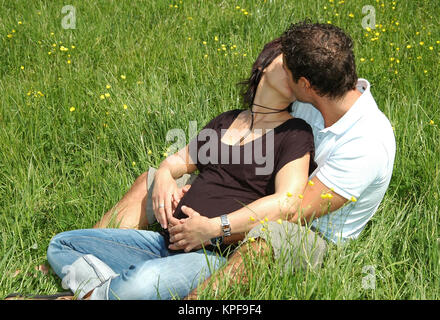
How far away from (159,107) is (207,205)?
1.37 metres

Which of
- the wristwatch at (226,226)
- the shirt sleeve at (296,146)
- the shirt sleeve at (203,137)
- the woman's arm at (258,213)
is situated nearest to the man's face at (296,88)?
the shirt sleeve at (296,146)

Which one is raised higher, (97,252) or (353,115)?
(353,115)

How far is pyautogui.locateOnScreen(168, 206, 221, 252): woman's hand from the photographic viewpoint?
9.13ft

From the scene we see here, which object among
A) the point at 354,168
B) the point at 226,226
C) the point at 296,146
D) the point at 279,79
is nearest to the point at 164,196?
the point at 226,226

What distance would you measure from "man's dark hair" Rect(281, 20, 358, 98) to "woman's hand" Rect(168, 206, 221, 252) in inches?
36.0

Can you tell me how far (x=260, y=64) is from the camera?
319 centimetres

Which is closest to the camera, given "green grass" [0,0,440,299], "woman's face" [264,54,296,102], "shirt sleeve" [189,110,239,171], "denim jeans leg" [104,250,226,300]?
"denim jeans leg" [104,250,226,300]

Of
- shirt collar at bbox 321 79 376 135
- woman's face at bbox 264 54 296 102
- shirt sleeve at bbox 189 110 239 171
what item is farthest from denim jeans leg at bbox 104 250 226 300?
woman's face at bbox 264 54 296 102

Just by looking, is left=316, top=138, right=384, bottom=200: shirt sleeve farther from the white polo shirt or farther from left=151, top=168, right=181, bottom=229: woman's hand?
left=151, top=168, right=181, bottom=229: woman's hand

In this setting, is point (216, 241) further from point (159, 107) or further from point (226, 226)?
point (159, 107)

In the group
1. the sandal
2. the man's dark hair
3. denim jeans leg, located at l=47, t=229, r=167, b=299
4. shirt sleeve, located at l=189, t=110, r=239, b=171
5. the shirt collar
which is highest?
the man's dark hair

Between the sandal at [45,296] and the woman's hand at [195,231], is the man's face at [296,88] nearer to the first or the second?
the woman's hand at [195,231]

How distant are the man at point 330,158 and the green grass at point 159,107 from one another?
0.47ft

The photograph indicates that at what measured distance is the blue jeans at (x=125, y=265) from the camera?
2580mm
